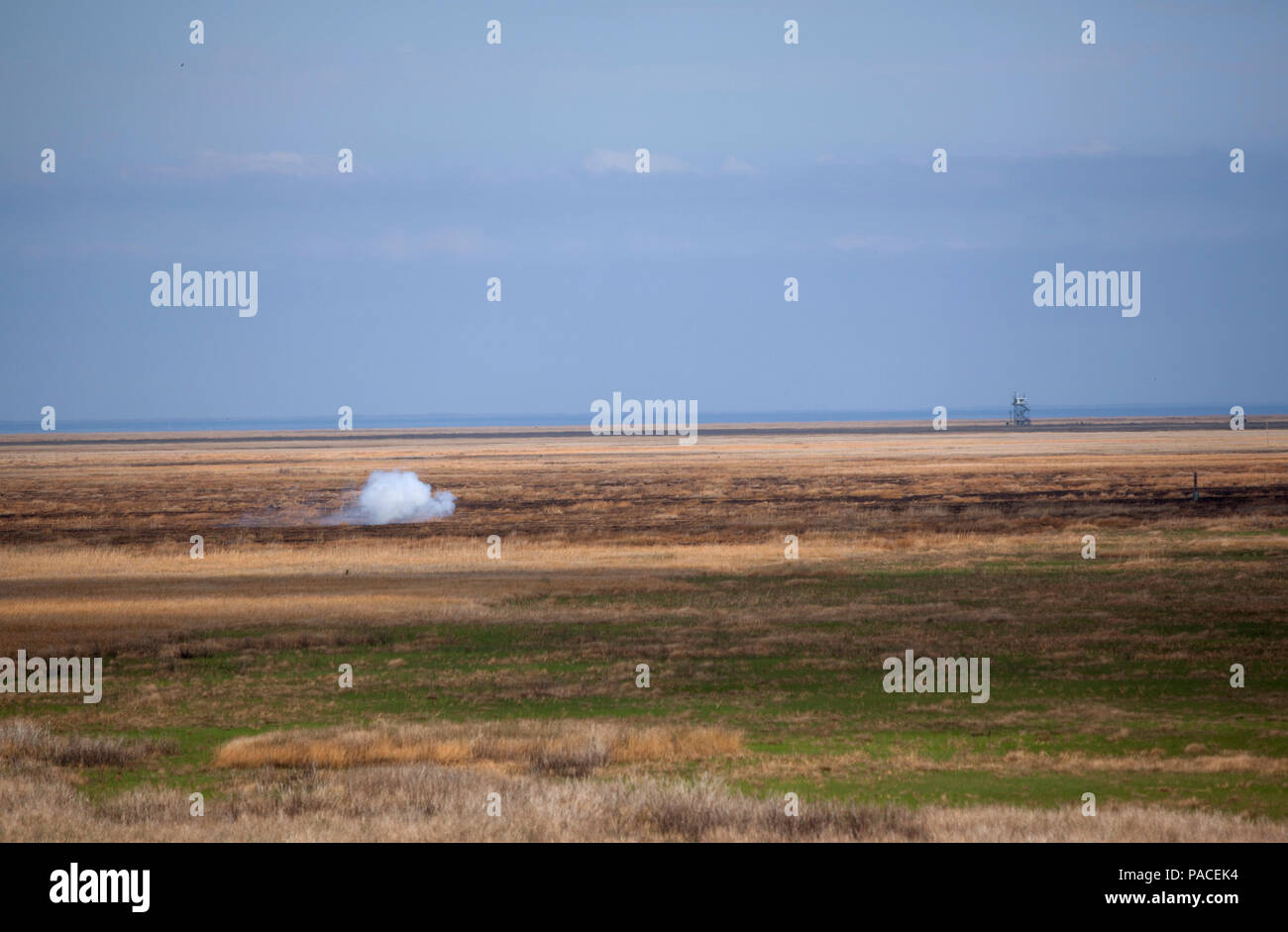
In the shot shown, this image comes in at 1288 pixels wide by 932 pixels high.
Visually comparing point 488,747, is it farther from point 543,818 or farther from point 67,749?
point 67,749

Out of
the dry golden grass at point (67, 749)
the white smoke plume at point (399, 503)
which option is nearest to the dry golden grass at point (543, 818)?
the dry golden grass at point (67, 749)

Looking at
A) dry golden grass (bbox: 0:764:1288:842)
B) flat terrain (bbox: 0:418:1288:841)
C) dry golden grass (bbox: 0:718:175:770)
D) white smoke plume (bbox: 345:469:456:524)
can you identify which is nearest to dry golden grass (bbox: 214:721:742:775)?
flat terrain (bbox: 0:418:1288:841)

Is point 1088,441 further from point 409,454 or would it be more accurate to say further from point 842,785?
point 842,785

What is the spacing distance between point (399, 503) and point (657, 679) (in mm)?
47814

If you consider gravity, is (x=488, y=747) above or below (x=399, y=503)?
below

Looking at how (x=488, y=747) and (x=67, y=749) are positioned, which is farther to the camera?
(x=488, y=747)

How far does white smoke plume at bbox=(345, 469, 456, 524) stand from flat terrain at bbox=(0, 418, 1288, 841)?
6085 millimetres

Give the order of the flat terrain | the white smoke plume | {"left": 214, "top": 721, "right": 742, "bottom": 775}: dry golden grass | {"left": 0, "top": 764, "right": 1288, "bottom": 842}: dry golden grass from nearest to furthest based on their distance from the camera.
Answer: {"left": 0, "top": 764, "right": 1288, "bottom": 842}: dry golden grass < the flat terrain < {"left": 214, "top": 721, "right": 742, "bottom": 775}: dry golden grass < the white smoke plume

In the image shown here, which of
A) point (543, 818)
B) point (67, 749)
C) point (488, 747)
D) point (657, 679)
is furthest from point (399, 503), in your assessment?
point (543, 818)

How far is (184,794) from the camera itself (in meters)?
14.8

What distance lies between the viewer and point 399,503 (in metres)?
69.0

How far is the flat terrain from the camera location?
1373cm

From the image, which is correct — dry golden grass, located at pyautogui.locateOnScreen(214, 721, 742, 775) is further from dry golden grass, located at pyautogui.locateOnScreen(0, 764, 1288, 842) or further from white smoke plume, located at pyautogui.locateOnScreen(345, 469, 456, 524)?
white smoke plume, located at pyautogui.locateOnScreen(345, 469, 456, 524)

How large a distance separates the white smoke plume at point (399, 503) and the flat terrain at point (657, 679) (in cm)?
609
